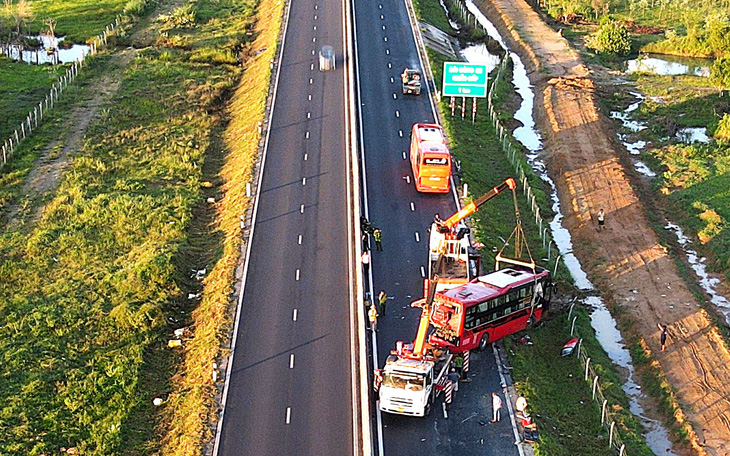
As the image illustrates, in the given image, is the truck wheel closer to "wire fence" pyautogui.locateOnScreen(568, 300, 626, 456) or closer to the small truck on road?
"wire fence" pyautogui.locateOnScreen(568, 300, 626, 456)

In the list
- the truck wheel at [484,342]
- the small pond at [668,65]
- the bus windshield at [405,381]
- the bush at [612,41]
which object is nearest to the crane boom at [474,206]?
the truck wheel at [484,342]

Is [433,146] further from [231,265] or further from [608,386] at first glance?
[608,386]

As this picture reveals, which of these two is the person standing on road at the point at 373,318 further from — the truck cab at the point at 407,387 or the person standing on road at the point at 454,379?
the truck cab at the point at 407,387

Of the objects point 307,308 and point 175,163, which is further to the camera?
point 175,163

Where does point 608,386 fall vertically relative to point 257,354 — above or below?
below

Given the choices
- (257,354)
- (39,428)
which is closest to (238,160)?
(257,354)

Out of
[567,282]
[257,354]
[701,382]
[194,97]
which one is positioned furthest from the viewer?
[194,97]

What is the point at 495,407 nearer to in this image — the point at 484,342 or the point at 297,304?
the point at 484,342

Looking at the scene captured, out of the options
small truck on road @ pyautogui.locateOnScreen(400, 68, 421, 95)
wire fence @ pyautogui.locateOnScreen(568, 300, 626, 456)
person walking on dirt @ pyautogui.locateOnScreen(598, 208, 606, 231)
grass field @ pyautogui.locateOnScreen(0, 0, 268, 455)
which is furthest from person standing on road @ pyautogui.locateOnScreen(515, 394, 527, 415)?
small truck on road @ pyautogui.locateOnScreen(400, 68, 421, 95)
